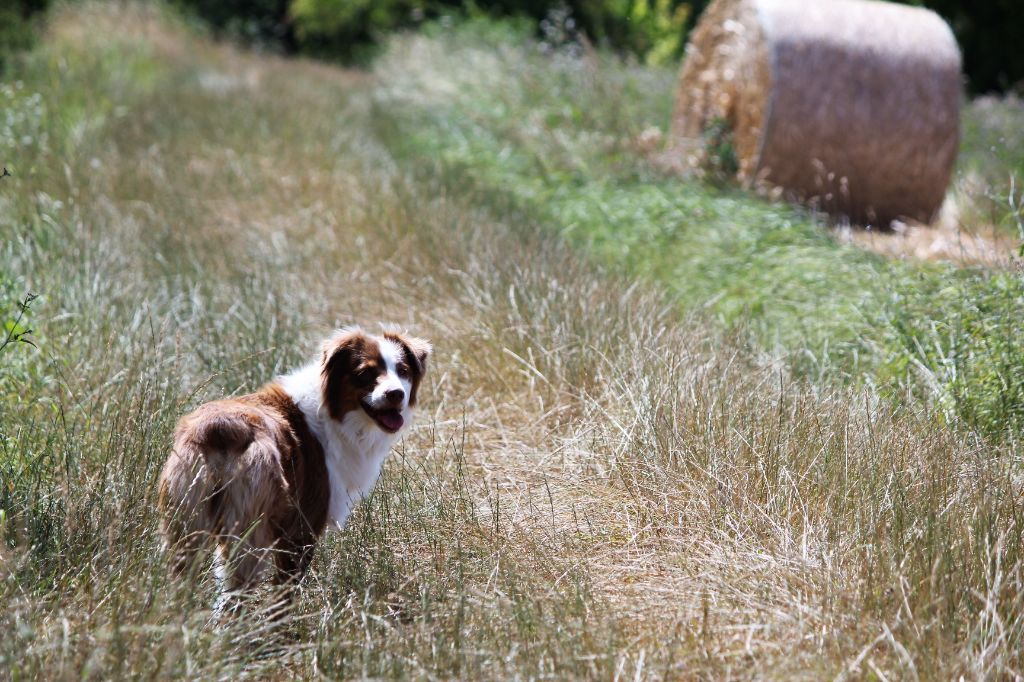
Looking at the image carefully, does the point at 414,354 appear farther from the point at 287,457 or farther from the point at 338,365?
the point at 287,457

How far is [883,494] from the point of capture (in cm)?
323

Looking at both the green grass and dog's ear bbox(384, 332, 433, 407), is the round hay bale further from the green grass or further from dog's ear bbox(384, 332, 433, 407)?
dog's ear bbox(384, 332, 433, 407)

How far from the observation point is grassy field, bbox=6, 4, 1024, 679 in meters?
2.67

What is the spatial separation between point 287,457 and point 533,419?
4.94 ft

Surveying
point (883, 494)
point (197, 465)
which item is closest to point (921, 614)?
point (883, 494)

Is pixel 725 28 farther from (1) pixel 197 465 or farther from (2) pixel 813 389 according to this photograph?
(1) pixel 197 465

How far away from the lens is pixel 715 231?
6.62m

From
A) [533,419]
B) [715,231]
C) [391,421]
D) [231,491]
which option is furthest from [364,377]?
[715,231]

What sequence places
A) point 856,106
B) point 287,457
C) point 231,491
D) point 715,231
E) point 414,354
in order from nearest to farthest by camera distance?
point 231,491 → point 287,457 → point 414,354 → point 715,231 → point 856,106

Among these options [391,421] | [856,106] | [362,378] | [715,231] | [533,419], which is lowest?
[533,419]

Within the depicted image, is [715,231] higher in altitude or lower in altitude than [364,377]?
lower

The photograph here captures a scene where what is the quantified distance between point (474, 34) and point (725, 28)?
8.37m

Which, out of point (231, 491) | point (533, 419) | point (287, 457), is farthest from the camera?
point (533, 419)

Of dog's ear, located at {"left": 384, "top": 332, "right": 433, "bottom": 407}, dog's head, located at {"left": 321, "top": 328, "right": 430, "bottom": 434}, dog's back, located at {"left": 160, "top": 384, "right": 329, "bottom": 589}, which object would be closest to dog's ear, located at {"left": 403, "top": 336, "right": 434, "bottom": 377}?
dog's ear, located at {"left": 384, "top": 332, "right": 433, "bottom": 407}
